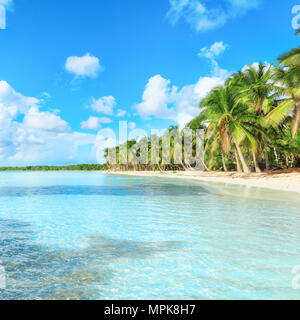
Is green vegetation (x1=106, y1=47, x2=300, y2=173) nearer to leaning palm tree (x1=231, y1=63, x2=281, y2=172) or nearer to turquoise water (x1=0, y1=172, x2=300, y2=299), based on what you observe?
leaning palm tree (x1=231, y1=63, x2=281, y2=172)

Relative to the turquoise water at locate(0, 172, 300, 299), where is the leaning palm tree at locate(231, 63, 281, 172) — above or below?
above

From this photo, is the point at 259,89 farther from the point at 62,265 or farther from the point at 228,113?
the point at 62,265

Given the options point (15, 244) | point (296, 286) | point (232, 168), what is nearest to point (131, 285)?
point (296, 286)

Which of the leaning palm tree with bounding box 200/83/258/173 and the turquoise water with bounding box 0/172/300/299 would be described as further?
the leaning palm tree with bounding box 200/83/258/173

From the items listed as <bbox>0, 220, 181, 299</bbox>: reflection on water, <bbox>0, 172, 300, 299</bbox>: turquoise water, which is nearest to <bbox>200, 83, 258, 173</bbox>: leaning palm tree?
<bbox>0, 172, 300, 299</bbox>: turquoise water

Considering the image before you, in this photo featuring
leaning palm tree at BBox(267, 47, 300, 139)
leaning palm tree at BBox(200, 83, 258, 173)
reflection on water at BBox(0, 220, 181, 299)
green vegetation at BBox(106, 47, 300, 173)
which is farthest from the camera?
leaning palm tree at BBox(200, 83, 258, 173)

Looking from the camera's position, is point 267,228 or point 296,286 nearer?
point 296,286

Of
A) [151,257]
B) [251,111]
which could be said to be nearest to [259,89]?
[251,111]

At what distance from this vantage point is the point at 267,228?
193 inches

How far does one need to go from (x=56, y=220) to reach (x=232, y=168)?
108 ft

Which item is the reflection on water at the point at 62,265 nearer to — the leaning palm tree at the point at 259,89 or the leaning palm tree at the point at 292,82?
the leaning palm tree at the point at 292,82

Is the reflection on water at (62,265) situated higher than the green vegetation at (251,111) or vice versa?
the green vegetation at (251,111)

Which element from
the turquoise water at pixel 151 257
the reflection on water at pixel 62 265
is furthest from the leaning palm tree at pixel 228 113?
the reflection on water at pixel 62 265
